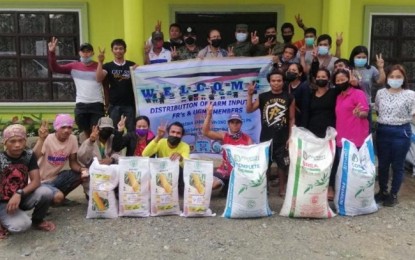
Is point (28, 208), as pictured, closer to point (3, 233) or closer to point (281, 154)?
point (3, 233)

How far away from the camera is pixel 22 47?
7.80 metres

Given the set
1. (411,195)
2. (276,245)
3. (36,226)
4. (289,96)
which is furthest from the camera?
(411,195)

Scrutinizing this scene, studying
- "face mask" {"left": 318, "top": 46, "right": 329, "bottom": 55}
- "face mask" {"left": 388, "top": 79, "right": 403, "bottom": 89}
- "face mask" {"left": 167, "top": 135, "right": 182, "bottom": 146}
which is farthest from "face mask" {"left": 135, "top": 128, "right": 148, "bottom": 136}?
"face mask" {"left": 388, "top": 79, "right": 403, "bottom": 89}

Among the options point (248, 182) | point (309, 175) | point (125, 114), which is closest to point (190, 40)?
point (125, 114)

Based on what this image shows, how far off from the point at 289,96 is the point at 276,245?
1673mm

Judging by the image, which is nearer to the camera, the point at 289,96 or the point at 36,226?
the point at 36,226

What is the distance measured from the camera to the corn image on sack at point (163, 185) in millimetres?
4496

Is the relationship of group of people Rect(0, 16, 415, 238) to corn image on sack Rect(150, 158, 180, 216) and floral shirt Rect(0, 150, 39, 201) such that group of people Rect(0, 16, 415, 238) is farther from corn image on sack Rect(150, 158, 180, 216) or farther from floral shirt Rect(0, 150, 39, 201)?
corn image on sack Rect(150, 158, 180, 216)

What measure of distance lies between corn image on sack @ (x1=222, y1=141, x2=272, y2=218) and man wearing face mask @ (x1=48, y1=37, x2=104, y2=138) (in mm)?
2017

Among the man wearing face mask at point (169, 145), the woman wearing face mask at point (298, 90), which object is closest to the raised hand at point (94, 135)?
the man wearing face mask at point (169, 145)

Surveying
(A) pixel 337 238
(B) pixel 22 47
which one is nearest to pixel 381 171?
(A) pixel 337 238

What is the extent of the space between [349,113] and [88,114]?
10.3 ft

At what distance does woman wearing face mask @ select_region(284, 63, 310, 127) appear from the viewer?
498 centimetres

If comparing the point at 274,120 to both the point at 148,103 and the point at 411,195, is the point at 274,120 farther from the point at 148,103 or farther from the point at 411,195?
the point at 411,195
